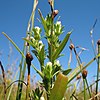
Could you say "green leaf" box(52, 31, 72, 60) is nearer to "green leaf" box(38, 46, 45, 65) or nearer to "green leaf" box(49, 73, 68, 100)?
"green leaf" box(38, 46, 45, 65)

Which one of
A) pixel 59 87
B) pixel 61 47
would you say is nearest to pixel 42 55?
pixel 61 47

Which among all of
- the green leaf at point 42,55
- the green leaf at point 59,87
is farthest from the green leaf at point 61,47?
the green leaf at point 59,87

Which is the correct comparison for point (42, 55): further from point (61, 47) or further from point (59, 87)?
point (59, 87)

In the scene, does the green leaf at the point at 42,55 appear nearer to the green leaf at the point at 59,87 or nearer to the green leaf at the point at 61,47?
the green leaf at the point at 61,47

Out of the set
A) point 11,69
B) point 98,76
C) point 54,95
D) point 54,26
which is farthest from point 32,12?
point 11,69

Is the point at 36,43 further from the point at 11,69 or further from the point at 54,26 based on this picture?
the point at 11,69

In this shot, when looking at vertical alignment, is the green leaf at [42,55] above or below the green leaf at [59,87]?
above

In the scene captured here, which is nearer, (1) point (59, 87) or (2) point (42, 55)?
(1) point (59, 87)

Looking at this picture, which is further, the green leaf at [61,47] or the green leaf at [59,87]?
the green leaf at [61,47]

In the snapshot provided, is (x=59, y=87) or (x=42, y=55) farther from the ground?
(x=42, y=55)
